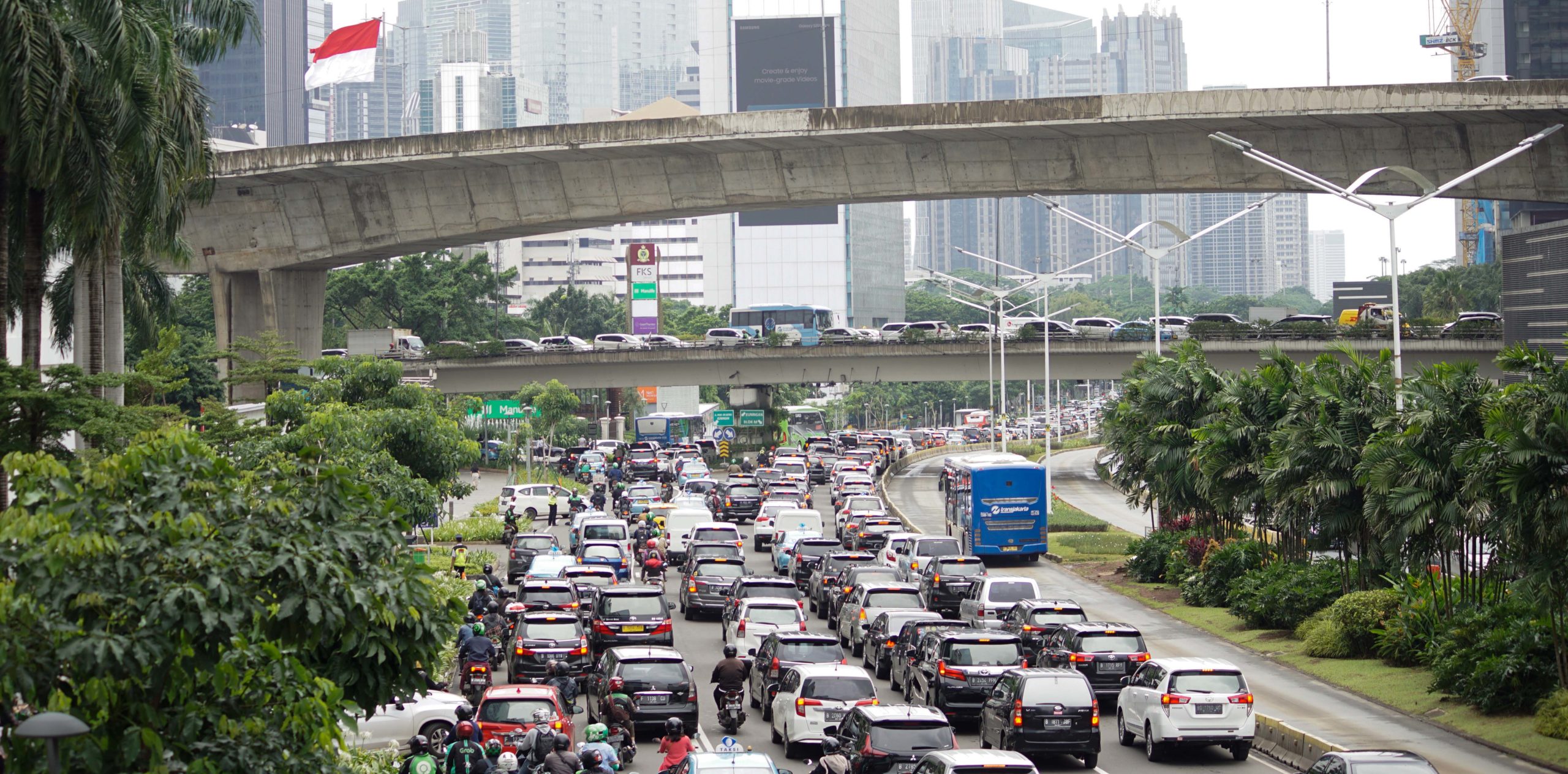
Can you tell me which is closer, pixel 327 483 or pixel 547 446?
pixel 327 483

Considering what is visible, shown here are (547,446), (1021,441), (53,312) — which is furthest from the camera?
(1021,441)

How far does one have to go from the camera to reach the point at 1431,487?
24.3 m

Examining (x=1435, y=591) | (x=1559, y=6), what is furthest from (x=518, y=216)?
(x=1559, y=6)

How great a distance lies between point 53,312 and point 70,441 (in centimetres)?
344

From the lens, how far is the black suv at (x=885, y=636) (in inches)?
1069

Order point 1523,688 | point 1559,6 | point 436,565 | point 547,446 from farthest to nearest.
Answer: point 1559,6
point 547,446
point 436,565
point 1523,688

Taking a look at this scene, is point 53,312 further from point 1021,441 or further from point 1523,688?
point 1021,441

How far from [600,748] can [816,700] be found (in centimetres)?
426

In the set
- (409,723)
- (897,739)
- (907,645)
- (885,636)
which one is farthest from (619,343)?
(897,739)

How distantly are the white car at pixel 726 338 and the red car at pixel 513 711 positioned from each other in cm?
6249

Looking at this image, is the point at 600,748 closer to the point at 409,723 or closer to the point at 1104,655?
the point at 409,723

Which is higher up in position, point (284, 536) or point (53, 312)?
point (53, 312)

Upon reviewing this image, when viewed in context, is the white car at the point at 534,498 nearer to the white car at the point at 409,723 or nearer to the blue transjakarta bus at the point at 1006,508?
the blue transjakarta bus at the point at 1006,508

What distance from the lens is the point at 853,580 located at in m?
32.8
